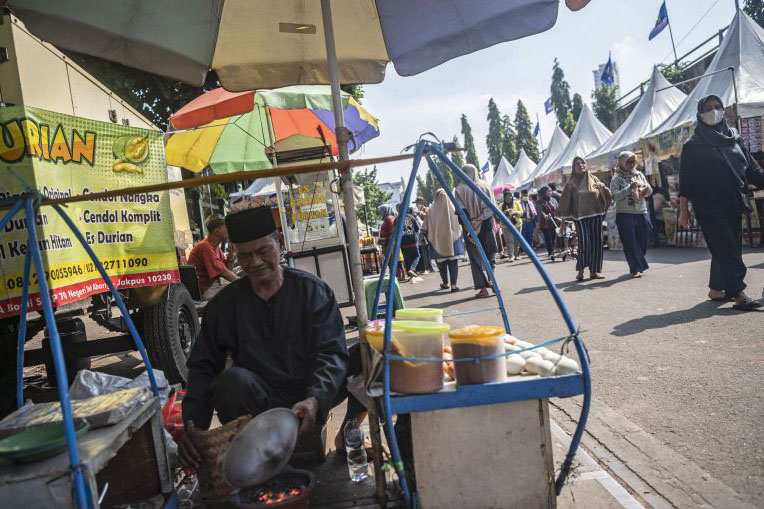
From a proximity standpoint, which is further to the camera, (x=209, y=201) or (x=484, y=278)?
(x=209, y=201)

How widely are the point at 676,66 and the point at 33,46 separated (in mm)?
38570

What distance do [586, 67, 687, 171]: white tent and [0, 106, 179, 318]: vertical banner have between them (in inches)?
514

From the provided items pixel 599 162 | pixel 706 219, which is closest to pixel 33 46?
pixel 706 219

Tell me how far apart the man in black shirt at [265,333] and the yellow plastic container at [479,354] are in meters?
0.81

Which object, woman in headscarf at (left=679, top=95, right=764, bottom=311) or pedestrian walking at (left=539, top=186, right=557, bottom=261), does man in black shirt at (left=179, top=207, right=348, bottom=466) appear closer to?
woman in headscarf at (left=679, top=95, right=764, bottom=311)

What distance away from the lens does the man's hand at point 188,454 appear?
244 cm

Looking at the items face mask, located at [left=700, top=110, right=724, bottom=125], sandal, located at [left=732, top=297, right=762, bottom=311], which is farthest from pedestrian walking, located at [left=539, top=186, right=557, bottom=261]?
sandal, located at [left=732, top=297, right=762, bottom=311]

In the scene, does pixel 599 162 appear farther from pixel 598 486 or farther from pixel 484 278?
pixel 598 486

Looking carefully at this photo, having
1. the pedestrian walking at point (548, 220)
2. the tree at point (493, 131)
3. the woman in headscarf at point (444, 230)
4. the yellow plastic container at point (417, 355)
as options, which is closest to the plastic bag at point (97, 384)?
the yellow plastic container at point (417, 355)

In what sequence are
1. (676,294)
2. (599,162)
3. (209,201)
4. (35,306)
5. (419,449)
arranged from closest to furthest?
1. (419,449)
2. (35,306)
3. (676,294)
4. (599,162)
5. (209,201)

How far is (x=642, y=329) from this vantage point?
17.4ft

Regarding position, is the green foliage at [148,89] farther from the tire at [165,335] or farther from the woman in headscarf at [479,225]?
the tire at [165,335]

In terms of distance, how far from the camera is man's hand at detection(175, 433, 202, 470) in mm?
2441

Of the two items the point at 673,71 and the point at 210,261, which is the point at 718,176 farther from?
the point at 673,71
